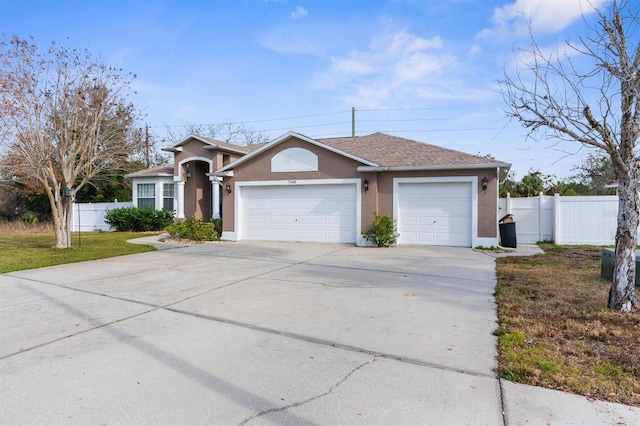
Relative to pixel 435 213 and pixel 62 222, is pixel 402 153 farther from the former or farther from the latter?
pixel 62 222

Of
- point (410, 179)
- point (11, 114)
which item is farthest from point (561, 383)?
point (11, 114)

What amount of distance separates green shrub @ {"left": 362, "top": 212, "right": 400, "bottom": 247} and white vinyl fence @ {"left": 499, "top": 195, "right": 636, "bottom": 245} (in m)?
4.68

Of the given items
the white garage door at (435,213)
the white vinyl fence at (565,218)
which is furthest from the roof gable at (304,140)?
the white vinyl fence at (565,218)

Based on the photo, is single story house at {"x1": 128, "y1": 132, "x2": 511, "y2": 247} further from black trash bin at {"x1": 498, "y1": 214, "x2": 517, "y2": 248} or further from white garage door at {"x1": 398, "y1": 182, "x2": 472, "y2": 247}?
black trash bin at {"x1": 498, "y1": 214, "x2": 517, "y2": 248}

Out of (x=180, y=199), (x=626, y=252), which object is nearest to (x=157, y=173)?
(x=180, y=199)

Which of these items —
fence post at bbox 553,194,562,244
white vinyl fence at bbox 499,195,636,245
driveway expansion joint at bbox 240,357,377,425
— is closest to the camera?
driveway expansion joint at bbox 240,357,377,425

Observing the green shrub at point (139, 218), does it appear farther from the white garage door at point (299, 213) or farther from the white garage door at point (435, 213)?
the white garage door at point (435, 213)

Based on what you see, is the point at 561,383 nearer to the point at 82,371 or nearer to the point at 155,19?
the point at 82,371

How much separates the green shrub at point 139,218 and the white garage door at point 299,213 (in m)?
6.20

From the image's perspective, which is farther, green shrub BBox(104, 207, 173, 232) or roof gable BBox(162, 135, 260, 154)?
green shrub BBox(104, 207, 173, 232)

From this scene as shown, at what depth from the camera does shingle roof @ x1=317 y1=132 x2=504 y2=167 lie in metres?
13.1

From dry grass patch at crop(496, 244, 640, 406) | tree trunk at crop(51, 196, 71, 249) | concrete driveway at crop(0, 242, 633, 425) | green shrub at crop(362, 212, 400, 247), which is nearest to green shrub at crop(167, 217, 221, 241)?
tree trunk at crop(51, 196, 71, 249)

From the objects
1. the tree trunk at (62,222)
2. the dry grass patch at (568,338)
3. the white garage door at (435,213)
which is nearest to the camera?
the dry grass patch at (568,338)

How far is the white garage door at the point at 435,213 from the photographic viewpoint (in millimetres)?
12906
